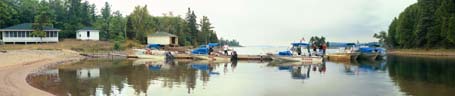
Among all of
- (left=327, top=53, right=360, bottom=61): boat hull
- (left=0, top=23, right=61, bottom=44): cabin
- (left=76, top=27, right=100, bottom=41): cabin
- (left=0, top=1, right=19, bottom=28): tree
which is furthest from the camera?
(left=76, top=27, right=100, bottom=41): cabin

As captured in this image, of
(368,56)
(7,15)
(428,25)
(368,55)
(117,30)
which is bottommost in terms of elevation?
(368,56)

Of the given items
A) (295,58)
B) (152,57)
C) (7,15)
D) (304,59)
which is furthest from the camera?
(7,15)

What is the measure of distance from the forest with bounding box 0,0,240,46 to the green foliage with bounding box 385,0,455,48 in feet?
134

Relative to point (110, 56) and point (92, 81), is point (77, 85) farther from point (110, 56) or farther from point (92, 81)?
point (110, 56)

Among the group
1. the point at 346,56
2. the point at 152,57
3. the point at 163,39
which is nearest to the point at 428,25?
the point at 346,56

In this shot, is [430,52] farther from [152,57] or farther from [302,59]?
[152,57]

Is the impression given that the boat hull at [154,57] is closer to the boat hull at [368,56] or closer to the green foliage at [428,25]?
the boat hull at [368,56]

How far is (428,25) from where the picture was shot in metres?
75.8

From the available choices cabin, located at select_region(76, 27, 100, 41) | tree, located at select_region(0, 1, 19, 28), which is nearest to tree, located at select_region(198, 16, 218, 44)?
cabin, located at select_region(76, 27, 100, 41)

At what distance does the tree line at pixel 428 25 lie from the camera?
6908cm

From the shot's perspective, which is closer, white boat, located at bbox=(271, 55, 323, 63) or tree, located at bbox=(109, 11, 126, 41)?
white boat, located at bbox=(271, 55, 323, 63)

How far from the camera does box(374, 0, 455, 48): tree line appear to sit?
227ft

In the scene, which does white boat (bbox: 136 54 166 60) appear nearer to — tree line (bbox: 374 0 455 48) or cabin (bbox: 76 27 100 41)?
cabin (bbox: 76 27 100 41)

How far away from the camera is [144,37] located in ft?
250
